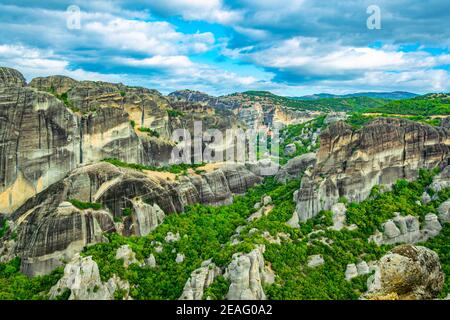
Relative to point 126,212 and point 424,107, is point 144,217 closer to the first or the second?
point 126,212

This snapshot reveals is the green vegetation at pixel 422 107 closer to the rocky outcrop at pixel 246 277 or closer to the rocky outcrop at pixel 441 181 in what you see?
the rocky outcrop at pixel 441 181

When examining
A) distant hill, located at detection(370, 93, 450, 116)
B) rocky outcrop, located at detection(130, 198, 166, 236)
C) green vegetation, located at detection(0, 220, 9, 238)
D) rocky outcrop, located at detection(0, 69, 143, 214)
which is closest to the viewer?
green vegetation, located at detection(0, 220, 9, 238)

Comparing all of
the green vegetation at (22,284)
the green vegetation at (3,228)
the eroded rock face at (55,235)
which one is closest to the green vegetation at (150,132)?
the eroded rock face at (55,235)

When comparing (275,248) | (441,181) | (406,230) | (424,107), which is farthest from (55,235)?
(424,107)

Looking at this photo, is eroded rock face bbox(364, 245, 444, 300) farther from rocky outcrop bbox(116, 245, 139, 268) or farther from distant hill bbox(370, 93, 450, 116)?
distant hill bbox(370, 93, 450, 116)

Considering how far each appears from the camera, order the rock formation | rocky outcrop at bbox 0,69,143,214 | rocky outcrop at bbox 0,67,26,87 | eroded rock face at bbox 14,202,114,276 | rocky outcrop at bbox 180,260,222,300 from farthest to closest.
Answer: rocky outcrop at bbox 0,67,26,87, rocky outcrop at bbox 0,69,143,214, the rock formation, eroded rock face at bbox 14,202,114,276, rocky outcrop at bbox 180,260,222,300

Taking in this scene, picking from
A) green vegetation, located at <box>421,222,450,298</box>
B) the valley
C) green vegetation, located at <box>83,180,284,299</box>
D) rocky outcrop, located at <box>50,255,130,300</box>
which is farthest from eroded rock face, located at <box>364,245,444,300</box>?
rocky outcrop, located at <box>50,255,130,300</box>
